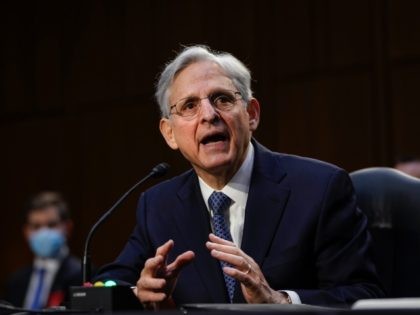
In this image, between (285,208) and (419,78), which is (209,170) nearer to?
(285,208)

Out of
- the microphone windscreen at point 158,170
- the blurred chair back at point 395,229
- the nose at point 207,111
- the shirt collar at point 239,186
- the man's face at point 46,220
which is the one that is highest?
the nose at point 207,111

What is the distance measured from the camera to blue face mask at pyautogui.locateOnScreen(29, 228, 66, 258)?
18.7 ft

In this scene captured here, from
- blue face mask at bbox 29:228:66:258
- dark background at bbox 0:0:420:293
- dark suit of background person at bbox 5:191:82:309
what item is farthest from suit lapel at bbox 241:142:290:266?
blue face mask at bbox 29:228:66:258

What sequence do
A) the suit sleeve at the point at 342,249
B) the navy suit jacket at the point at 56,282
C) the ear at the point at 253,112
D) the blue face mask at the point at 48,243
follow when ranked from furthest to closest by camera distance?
the blue face mask at the point at 48,243 → the navy suit jacket at the point at 56,282 → the ear at the point at 253,112 → the suit sleeve at the point at 342,249

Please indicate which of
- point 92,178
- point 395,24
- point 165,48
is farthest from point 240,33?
point 92,178

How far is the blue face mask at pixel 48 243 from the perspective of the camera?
5.70 metres

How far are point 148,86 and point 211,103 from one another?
3910 millimetres

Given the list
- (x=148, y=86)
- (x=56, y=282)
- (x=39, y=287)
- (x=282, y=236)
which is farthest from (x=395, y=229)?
(x=148, y=86)

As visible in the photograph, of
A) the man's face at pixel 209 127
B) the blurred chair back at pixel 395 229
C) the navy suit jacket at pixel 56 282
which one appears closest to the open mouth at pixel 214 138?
the man's face at pixel 209 127

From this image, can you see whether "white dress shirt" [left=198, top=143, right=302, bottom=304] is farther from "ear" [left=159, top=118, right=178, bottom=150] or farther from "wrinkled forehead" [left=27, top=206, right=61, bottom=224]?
"wrinkled forehead" [left=27, top=206, right=61, bottom=224]

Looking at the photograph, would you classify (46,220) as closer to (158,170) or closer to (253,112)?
(253,112)

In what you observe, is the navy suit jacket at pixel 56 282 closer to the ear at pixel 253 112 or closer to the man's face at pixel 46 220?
the man's face at pixel 46 220

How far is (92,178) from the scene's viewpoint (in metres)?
7.00

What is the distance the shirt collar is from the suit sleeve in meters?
0.29
